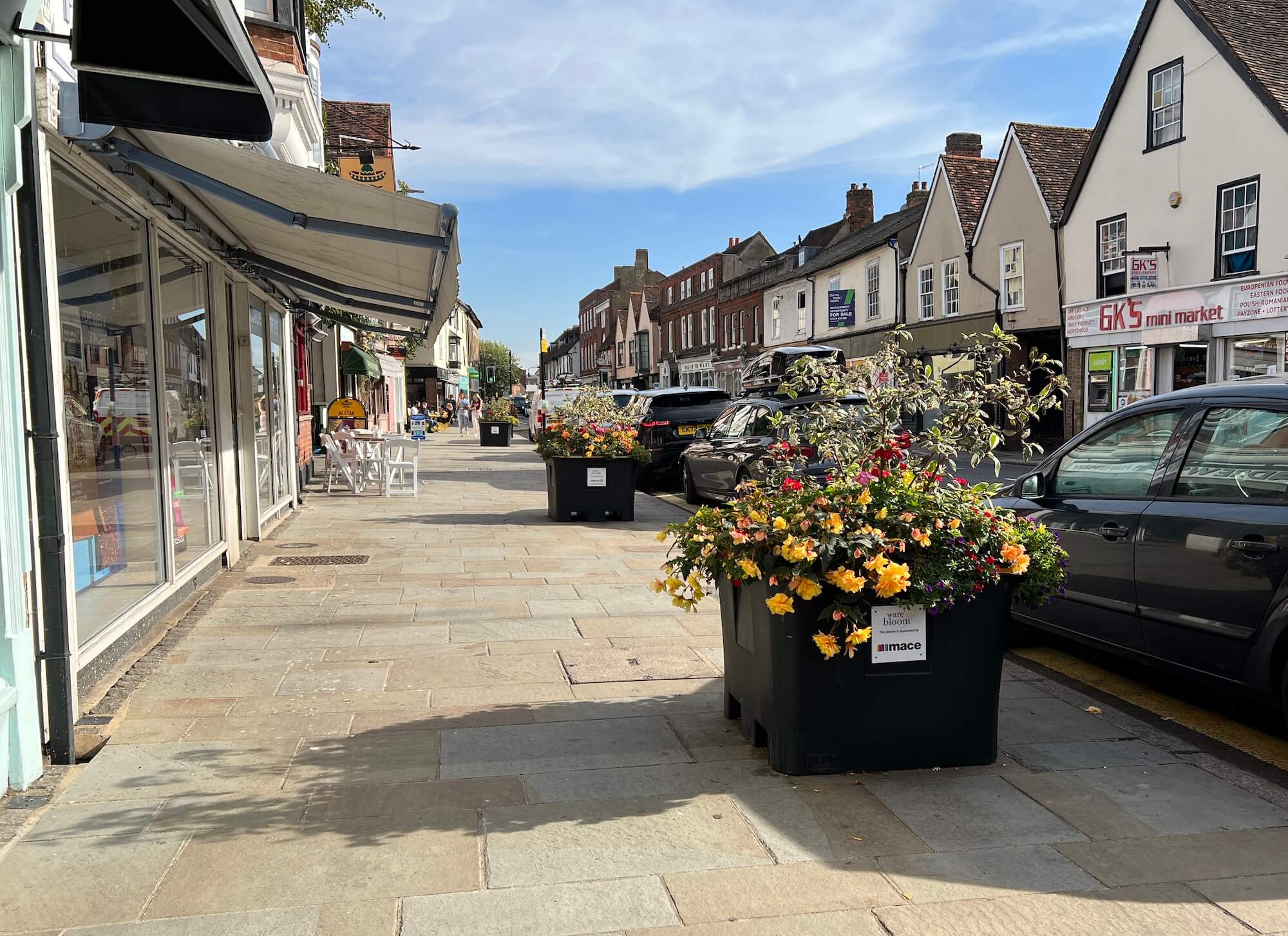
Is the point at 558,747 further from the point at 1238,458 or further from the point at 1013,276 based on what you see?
the point at 1013,276

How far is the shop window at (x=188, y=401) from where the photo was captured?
692 centimetres

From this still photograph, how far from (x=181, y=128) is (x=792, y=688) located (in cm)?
346

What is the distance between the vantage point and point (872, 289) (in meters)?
33.6

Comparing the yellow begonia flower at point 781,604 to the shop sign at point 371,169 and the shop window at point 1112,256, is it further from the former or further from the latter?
the shop window at point 1112,256

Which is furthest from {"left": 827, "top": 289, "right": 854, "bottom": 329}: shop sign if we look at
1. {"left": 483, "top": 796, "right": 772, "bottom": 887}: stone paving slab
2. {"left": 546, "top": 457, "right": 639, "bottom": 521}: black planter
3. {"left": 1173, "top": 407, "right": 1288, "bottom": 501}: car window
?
{"left": 483, "top": 796, "right": 772, "bottom": 887}: stone paving slab

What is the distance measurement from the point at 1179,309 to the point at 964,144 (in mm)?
13770

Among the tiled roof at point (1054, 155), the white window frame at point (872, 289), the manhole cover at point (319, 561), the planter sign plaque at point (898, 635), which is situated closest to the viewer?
the planter sign plaque at point (898, 635)

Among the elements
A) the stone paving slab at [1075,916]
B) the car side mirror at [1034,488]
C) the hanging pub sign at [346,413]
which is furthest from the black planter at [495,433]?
the stone paving slab at [1075,916]

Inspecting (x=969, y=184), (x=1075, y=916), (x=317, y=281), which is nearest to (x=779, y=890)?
(x=1075, y=916)

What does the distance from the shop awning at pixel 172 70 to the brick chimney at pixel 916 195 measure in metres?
35.1

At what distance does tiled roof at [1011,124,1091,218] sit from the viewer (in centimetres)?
2508

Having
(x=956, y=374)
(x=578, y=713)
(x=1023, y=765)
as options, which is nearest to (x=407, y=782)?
(x=578, y=713)

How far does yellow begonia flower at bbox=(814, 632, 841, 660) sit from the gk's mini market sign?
59.9ft

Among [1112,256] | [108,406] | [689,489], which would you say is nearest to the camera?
[108,406]
